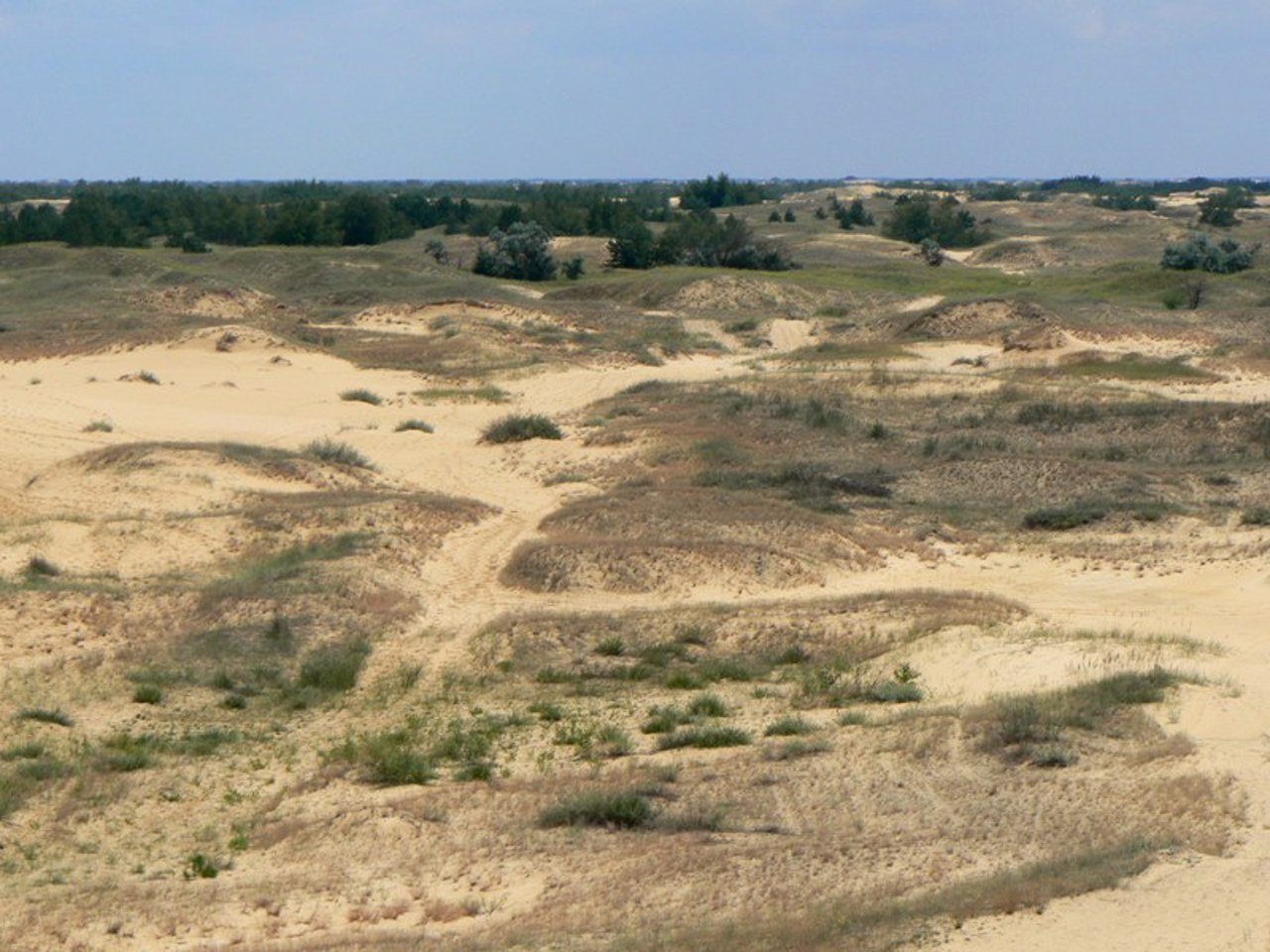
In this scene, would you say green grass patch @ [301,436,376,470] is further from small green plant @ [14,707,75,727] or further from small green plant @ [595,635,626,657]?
small green plant @ [14,707,75,727]

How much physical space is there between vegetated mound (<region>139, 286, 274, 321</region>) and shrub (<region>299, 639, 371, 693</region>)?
2878cm

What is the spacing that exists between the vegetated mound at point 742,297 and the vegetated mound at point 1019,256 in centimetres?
2067

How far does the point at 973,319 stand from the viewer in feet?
131

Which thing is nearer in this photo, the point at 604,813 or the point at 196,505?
the point at 604,813

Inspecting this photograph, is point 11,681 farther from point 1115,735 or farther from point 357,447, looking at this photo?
point 357,447

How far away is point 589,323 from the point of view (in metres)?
42.3

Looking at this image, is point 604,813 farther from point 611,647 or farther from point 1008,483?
point 1008,483

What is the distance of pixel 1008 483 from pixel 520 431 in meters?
7.74

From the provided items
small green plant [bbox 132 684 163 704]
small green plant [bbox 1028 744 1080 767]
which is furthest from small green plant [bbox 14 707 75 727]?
small green plant [bbox 1028 744 1080 767]

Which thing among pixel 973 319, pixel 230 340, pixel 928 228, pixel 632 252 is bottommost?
pixel 230 340

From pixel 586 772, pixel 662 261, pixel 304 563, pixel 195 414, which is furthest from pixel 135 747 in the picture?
pixel 662 261

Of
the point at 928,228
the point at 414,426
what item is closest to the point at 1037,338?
the point at 414,426

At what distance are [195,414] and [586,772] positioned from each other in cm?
1987

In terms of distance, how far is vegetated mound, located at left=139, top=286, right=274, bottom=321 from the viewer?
42.9 metres
